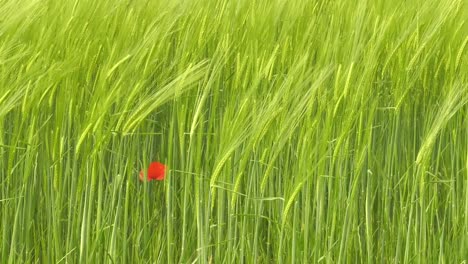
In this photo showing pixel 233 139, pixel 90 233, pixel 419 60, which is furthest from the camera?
pixel 419 60

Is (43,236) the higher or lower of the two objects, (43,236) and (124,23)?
the lower

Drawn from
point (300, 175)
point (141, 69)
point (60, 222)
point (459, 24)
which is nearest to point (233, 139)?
point (300, 175)

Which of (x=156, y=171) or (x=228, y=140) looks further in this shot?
(x=156, y=171)

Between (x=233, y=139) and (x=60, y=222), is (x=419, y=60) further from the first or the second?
(x=60, y=222)

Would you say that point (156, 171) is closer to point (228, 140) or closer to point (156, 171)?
point (156, 171)

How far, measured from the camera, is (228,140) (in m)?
1.24

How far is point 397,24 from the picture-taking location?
64.5 inches

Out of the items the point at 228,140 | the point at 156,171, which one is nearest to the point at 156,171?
the point at 156,171

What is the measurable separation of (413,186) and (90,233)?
50cm

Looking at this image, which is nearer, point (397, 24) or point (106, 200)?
point (106, 200)

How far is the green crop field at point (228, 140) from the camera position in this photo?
53.0 inches

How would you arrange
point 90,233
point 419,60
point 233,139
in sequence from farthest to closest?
point 419,60 < point 90,233 < point 233,139

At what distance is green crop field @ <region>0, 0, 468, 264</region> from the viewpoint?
135cm

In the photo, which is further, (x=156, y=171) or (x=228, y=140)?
(x=156, y=171)
